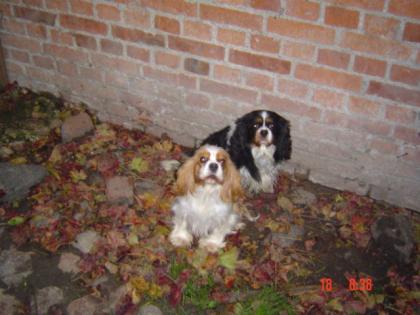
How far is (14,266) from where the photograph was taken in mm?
3139

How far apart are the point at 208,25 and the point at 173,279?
2295mm

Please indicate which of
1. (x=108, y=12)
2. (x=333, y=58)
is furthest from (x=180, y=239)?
(x=108, y=12)

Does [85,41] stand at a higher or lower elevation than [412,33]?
lower

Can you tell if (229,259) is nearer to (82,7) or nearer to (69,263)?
(69,263)

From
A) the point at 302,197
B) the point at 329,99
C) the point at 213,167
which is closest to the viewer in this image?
the point at 213,167

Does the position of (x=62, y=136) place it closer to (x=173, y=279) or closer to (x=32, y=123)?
(x=32, y=123)

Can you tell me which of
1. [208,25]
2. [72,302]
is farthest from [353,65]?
[72,302]

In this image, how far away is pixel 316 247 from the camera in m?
3.58

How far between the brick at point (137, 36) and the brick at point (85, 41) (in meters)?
0.32

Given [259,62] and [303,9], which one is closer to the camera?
[303,9]

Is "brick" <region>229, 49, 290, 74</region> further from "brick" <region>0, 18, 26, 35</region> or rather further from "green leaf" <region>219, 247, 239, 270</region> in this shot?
"brick" <region>0, 18, 26, 35</region>

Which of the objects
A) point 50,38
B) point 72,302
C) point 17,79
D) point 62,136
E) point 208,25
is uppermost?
point 208,25

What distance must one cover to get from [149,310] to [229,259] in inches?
31.2
